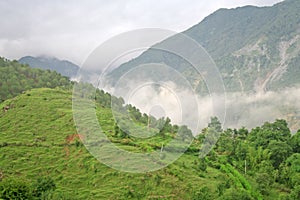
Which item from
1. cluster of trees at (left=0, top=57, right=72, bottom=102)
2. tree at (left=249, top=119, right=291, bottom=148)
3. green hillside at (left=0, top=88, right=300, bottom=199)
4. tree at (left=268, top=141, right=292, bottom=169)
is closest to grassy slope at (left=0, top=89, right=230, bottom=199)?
green hillside at (left=0, top=88, right=300, bottom=199)

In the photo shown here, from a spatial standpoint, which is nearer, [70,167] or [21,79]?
[70,167]

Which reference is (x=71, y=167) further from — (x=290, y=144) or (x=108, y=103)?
(x=108, y=103)

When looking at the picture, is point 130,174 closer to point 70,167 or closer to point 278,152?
point 70,167

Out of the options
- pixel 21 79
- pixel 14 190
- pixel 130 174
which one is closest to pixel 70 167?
pixel 130 174

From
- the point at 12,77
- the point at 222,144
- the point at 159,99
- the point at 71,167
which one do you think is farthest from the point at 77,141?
the point at 12,77

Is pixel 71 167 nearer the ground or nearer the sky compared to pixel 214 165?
nearer the ground

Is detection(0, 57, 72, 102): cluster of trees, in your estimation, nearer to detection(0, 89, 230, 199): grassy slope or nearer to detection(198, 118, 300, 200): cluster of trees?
detection(0, 89, 230, 199): grassy slope
